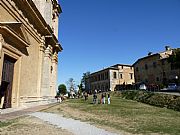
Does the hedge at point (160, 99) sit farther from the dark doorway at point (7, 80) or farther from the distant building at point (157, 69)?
the distant building at point (157, 69)

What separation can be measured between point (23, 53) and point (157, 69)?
44.7 m

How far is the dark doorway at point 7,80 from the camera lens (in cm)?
1662

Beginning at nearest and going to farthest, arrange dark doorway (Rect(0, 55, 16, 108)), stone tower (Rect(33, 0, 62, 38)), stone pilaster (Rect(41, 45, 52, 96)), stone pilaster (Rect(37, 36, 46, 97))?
dark doorway (Rect(0, 55, 16, 108)), stone pilaster (Rect(37, 36, 46, 97)), stone pilaster (Rect(41, 45, 52, 96)), stone tower (Rect(33, 0, 62, 38))

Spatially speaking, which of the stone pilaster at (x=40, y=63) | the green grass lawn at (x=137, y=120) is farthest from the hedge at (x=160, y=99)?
the stone pilaster at (x=40, y=63)

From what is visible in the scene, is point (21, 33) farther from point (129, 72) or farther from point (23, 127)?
point (129, 72)

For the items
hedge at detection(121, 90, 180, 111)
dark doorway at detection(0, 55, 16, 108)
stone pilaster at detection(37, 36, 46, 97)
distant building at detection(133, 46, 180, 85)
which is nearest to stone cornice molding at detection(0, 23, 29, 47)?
dark doorway at detection(0, 55, 16, 108)

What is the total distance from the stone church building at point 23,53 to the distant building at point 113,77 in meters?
47.1

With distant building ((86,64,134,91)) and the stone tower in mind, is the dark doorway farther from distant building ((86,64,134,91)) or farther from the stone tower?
distant building ((86,64,134,91))

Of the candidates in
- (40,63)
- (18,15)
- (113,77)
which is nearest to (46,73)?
(40,63)

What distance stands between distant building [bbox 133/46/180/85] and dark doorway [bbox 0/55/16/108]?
40.3 metres

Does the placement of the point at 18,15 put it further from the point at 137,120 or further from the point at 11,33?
the point at 137,120

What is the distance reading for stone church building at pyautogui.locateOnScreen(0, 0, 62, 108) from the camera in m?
15.6

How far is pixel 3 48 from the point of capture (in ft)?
49.8

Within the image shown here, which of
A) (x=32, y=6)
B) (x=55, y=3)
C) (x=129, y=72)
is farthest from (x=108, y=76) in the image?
(x=32, y=6)
